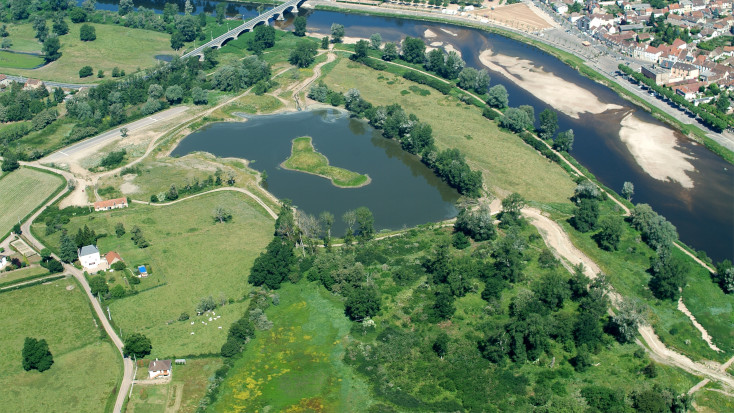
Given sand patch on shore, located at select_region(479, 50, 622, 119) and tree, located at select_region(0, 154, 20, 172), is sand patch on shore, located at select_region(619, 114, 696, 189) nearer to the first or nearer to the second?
sand patch on shore, located at select_region(479, 50, 622, 119)

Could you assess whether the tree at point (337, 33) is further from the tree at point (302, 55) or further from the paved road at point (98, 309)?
the paved road at point (98, 309)

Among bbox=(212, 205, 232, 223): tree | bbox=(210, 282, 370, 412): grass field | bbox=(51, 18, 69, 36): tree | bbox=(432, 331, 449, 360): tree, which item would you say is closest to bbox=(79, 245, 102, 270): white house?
bbox=(212, 205, 232, 223): tree

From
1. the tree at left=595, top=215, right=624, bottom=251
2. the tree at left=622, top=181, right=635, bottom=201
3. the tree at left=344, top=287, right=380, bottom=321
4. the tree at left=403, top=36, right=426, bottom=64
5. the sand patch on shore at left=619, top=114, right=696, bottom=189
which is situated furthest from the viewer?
the tree at left=403, top=36, right=426, bottom=64

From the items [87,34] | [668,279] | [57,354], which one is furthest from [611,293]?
[87,34]

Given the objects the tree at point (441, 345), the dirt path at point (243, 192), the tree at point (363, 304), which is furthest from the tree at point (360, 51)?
the tree at point (441, 345)

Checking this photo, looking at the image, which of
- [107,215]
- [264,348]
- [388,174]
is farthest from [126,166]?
[264,348]

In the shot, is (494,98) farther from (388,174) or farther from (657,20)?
(657,20)

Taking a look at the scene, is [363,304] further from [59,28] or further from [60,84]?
[59,28]
